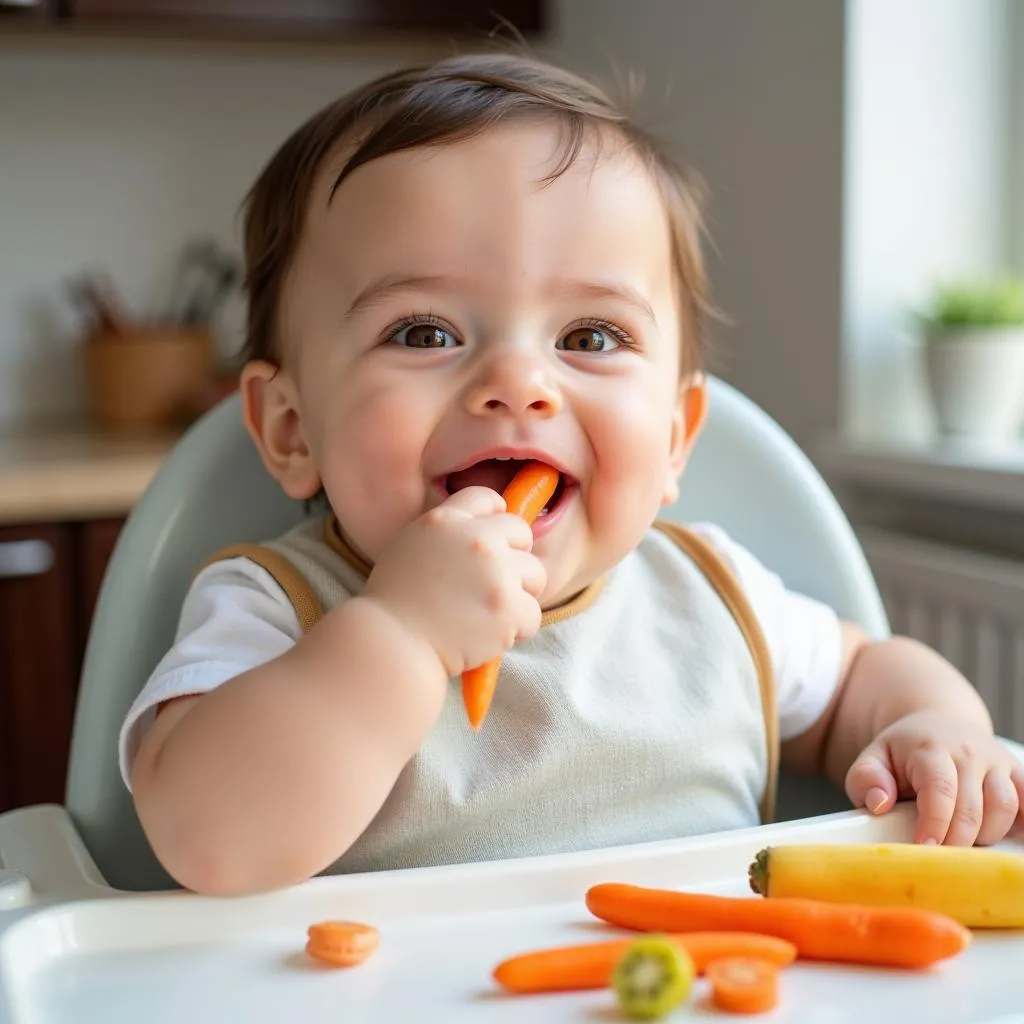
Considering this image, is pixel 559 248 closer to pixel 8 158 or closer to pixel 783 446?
pixel 783 446

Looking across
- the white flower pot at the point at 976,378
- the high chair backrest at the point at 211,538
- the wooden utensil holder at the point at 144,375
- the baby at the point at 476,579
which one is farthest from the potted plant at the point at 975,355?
the wooden utensil holder at the point at 144,375

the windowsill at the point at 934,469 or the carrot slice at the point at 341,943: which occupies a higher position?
the carrot slice at the point at 341,943

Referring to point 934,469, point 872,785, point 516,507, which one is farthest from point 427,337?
point 934,469

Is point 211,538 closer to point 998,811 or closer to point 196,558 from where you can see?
point 196,558

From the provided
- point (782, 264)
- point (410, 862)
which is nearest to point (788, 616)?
point (410, 862)

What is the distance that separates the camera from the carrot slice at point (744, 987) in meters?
0.58

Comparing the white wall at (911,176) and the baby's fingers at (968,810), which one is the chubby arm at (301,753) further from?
the white wall at (911,176)

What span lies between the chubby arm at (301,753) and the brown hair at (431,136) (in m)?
0.34

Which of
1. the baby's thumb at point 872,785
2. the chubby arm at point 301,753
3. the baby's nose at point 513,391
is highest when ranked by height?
the baby's nose at point 513,391

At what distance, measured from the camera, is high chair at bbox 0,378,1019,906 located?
94 centimetres

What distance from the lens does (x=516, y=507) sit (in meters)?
0.78

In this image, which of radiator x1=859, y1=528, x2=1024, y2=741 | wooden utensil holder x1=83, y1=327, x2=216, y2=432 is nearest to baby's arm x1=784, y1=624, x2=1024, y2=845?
radiator x1=859, y1=528, x2=1024, y2=741

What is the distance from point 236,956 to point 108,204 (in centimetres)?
199

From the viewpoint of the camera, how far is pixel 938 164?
6.21ft
